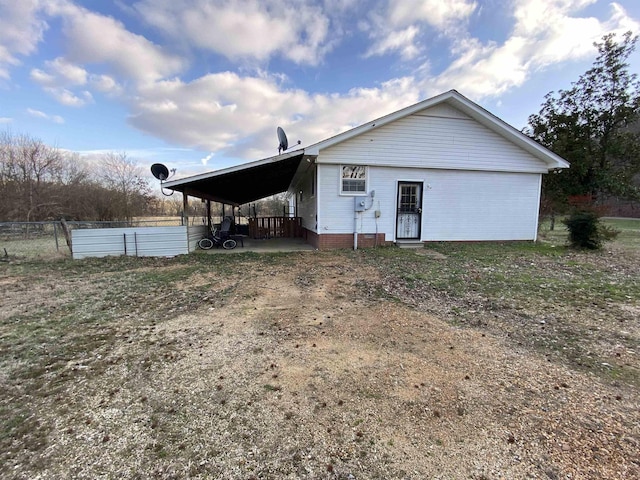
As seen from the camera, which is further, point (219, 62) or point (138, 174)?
point (138, 174)

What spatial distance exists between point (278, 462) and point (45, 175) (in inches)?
856

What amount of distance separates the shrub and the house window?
700 cm

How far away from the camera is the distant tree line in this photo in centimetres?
1475

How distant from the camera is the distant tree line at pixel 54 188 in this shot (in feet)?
48.4

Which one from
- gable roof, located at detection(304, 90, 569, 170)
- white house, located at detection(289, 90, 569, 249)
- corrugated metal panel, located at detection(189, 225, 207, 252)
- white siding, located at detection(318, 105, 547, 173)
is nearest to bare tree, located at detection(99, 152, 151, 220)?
corrugated metal panel, located at detection(189, 225, 207, 252)

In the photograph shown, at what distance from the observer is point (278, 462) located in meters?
1.64

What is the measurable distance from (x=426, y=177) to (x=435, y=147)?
3.38ft

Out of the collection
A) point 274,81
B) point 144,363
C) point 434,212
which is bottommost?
point 144,363

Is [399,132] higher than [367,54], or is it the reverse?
[367,54]

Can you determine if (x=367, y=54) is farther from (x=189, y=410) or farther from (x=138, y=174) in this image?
(x=138, y=174)

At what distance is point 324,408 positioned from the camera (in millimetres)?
2086

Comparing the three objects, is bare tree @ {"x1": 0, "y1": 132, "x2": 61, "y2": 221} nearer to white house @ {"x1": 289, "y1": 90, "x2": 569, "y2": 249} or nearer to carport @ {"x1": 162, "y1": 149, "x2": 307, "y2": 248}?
carport @ {"x1": 162, "y1": 149, "x2": 307, "y2": 248}

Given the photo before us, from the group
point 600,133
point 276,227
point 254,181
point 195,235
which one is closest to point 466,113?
point 254,181

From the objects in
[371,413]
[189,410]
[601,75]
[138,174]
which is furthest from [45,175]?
[601,75]
